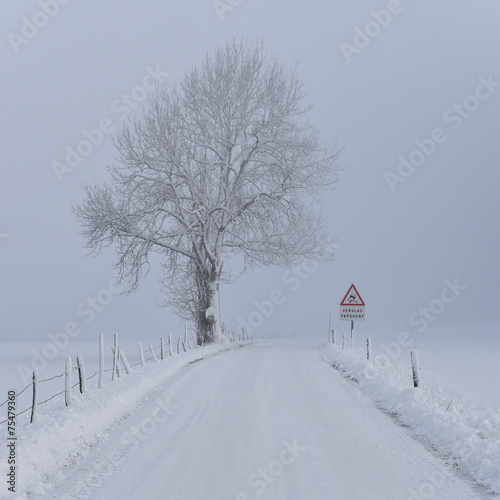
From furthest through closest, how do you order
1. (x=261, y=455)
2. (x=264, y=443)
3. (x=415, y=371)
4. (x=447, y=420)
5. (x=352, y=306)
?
(x=352, y=306), (x=415, y=371), (x=447, y=420), (x=264, y=443), (x=261, y=455)

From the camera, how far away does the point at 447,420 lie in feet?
33.6

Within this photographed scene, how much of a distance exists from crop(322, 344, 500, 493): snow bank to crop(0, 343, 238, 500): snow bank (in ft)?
16.7

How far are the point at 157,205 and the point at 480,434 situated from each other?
24.2 m

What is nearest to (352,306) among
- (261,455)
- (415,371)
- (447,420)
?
(415,371)

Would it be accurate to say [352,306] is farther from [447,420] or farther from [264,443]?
[264,443]

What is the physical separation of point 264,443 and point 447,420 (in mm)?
3315

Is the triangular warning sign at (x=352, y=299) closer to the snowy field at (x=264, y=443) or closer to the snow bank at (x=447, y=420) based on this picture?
the snow bank at (x=447, y=420)

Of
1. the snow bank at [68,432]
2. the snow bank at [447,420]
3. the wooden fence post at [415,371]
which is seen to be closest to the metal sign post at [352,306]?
the snow bank at [447,420]

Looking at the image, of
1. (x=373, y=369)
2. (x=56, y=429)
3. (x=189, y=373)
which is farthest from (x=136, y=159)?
(x=56, y=429)

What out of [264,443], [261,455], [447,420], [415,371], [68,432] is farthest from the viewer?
[415,371]

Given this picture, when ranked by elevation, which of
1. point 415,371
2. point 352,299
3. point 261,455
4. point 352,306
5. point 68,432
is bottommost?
point 261,455

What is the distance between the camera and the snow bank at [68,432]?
763 cm

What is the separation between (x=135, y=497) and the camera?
661cm

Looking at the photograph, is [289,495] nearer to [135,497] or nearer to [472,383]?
[135,497]
